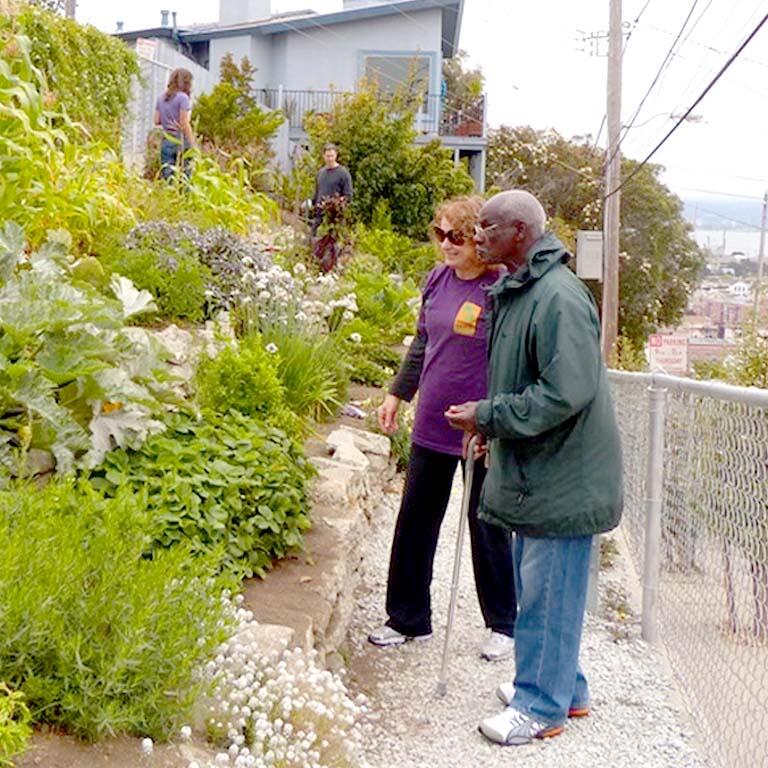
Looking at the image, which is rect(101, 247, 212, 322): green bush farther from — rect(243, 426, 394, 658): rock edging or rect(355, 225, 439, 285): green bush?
rect(355, 225, 439, 285): green bush

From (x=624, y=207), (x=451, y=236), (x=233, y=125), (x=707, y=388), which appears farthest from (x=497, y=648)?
(x=624, y=207)

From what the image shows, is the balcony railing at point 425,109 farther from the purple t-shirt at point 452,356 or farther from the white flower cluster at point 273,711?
the white flower cluster at point 273,711

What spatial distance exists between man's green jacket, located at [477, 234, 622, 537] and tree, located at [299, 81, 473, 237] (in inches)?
609

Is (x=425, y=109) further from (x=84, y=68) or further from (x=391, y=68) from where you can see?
(x=84, y=68)

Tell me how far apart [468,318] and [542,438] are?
94 centimetres

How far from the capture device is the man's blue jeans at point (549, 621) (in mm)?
3688

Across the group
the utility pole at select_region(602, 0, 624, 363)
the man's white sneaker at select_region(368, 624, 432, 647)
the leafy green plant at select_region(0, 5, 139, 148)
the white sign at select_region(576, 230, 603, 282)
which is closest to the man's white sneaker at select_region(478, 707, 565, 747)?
the man's white sneaker at select_region(368, 624, 432, 647)

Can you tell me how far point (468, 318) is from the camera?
443 cm

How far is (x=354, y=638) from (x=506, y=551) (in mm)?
801

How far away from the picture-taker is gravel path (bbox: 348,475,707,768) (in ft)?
12.7

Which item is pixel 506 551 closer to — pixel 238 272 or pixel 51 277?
pixel 51 277

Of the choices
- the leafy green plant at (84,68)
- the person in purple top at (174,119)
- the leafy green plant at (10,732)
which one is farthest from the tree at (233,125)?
the leafy green plant at (10,732)

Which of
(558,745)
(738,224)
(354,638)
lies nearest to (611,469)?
(558,745)

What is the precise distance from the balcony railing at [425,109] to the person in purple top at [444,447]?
24151mm
